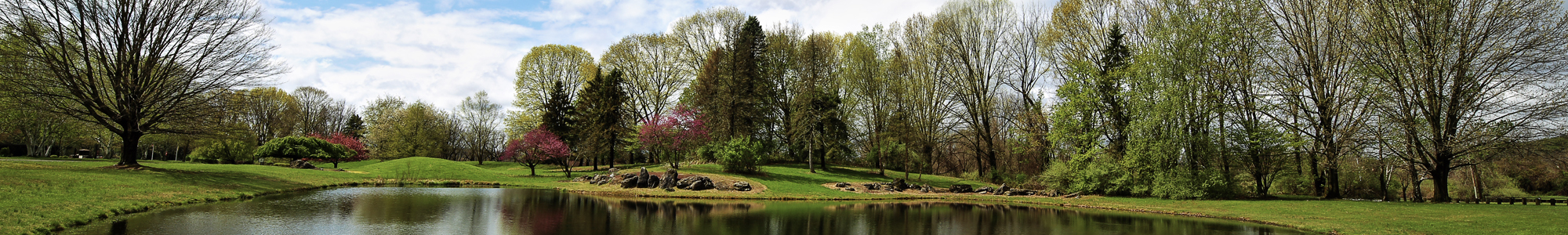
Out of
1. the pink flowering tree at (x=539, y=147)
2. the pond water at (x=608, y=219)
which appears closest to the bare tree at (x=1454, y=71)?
the pond water at (x=608, y=219)

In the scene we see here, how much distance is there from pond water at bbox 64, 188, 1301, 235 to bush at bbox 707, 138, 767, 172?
30.7ft

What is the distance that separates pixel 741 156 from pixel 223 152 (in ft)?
119

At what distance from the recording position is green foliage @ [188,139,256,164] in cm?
4206

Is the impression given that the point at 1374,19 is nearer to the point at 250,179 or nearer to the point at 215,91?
the point at 250,179

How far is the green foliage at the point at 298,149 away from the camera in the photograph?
135 feet

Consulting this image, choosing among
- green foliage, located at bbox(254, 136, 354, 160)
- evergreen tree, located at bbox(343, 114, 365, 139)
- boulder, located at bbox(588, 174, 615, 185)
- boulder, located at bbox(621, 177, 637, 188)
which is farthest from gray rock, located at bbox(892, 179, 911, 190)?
evergreen tree, located at bbox(343, 114, 365, 139)

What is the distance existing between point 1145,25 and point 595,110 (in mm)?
33737

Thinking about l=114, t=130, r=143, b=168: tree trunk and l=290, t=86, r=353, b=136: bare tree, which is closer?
l=114, t=130, r=143, b=168: tree trunk

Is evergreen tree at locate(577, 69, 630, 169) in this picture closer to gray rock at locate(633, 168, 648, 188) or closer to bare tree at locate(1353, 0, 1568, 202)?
gray rock at locate(633, 168, 648, 188)

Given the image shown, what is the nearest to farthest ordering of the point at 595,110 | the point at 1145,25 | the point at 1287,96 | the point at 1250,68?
the point at 1287,96 → the point at 1250,68 → the point at 1145,25 → the point at 595,110

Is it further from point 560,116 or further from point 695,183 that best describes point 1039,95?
point 560,116

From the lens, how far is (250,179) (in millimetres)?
23500

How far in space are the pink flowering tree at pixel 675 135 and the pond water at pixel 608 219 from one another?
12219 millimetres

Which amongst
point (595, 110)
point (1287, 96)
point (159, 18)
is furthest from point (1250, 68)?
point (159, 18)
